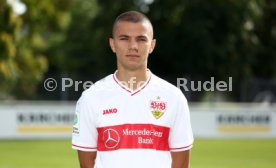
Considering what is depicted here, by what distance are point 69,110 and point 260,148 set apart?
6.96 metres

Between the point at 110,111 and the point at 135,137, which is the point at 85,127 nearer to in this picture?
the point at 110,111

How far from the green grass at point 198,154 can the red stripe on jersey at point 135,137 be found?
11683 millimetres

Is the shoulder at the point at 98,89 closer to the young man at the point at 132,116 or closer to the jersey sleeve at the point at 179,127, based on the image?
the young man at the point at 132,116

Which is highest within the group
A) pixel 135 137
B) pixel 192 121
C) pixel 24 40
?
pixel 24 40

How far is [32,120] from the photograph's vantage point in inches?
939

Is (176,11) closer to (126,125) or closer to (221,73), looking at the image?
(221,73)

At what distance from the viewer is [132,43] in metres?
4.51

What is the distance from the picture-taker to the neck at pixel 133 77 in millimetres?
4609

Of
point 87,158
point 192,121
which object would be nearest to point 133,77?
point 87,158

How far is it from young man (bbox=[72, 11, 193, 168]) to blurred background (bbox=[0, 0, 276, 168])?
38.4 feet

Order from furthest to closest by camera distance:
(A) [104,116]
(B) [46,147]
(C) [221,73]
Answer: (C) [221,73], (B) [46,147], (A) [104,116]

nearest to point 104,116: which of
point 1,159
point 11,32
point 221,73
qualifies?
point 1,159

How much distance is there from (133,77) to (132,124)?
318 mm

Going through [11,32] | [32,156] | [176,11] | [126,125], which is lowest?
[32,156]
